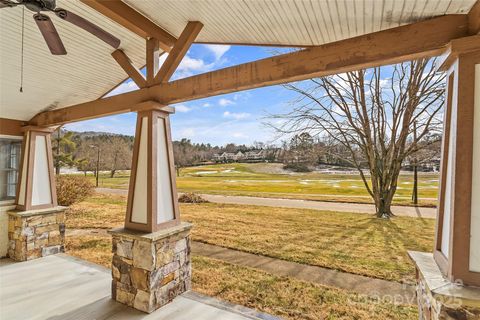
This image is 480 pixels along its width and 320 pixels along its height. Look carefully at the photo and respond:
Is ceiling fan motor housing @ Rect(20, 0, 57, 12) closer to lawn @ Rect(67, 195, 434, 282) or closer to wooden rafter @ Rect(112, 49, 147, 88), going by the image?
wooden rafter @ Rect(112, 49, 147, 88)

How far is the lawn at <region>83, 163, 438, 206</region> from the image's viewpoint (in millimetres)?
13703

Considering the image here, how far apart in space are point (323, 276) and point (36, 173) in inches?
215

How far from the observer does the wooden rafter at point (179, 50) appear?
2.76m

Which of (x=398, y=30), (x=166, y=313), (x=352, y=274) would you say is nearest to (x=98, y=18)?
(x=398, y=30)

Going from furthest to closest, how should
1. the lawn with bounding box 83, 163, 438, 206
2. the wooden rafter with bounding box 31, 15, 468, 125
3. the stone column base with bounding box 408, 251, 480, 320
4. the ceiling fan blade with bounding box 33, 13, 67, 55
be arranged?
the lawn with bounding box 83, 163, 438, 206 → the ceiling fan blade with bounding box 33, 13, 67, 55 → the wooden rafter with bounding box 31, 15, 468, 125 → the stone column base with bounding box 408, 251, 480, 320

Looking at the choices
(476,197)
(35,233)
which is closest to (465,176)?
(476,197)

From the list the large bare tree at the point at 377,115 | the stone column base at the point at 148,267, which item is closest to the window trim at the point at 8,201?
the stone column base at the point at 148,267

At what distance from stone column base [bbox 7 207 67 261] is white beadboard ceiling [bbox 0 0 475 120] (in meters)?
1.86

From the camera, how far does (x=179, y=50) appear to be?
9.23 feet

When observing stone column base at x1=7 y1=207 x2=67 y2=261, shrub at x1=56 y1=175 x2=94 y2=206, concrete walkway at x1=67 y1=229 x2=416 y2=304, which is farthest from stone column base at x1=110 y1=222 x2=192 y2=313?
shrub at x1=56 y1=175 x2=94 y2=206

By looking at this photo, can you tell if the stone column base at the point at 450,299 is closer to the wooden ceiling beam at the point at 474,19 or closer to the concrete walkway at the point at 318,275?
the wooden ceiling beam at the point at 474,19

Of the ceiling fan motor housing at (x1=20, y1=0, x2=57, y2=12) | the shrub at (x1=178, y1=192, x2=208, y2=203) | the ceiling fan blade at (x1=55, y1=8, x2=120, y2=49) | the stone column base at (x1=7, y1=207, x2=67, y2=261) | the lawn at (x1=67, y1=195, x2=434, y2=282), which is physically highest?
the ceiling fan motor housing at (x1=20, y1=0, x2=57, y2=12)

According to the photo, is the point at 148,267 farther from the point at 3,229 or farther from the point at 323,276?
→ the point at 3,229

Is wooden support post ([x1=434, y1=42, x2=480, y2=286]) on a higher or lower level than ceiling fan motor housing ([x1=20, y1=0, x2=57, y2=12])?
lower
